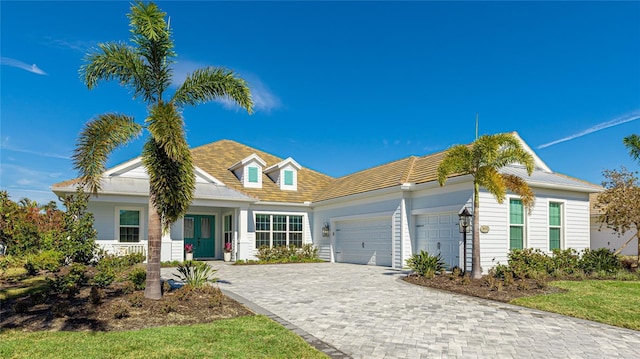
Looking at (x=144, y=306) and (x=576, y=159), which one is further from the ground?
(x=576, y=159)

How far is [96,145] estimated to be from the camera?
8414 mm

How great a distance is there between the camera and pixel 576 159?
20109mm

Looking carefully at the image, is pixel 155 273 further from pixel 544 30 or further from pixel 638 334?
pixel 544 30

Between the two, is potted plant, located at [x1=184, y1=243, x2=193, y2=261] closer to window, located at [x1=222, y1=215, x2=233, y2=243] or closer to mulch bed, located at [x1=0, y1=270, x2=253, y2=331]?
window, located at [x1=222, y1=215, x2=233, y2=243]

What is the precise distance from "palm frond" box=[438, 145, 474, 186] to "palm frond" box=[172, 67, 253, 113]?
627 centimetres

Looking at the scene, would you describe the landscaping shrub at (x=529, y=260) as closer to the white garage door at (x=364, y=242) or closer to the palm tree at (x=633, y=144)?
the white garage door at (x=364, y=242)

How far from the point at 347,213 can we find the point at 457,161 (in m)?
8.87

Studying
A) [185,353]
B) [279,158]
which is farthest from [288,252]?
[185,353]

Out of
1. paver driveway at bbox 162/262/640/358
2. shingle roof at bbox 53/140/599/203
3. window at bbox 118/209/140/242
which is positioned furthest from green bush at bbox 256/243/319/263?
paver driveway at bbox 162/262/640/358

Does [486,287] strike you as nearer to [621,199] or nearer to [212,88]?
[212,88]

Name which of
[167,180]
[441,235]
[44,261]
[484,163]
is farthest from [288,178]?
[167,180]

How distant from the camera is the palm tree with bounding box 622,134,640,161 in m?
17.8

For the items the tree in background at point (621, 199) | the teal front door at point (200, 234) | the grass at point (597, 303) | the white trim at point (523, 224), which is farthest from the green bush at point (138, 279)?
the tree in background at point (621, 199)

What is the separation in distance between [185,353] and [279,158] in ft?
75.6
